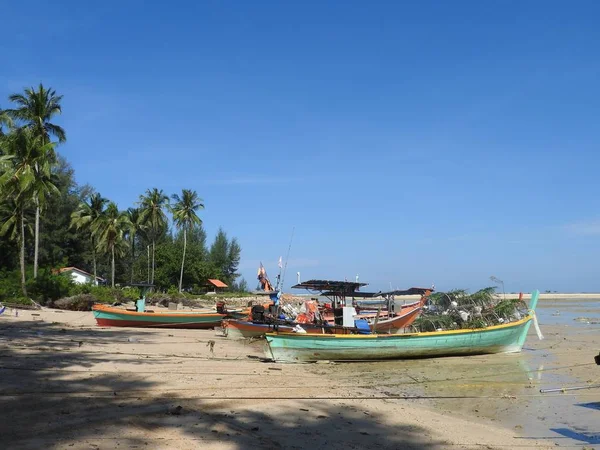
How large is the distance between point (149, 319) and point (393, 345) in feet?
45.6

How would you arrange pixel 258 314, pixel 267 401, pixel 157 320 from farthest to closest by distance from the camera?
1. pixel 157 320
2. pixel 258 314
3. pixel 267 401

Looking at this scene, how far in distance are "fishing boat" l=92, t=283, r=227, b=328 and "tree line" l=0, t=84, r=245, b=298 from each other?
32.7 ft

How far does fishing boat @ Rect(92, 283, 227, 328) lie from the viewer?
84.3ft

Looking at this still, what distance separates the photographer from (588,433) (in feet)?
30.7

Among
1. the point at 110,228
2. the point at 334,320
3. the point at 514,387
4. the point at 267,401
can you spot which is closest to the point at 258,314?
the point at 334,320

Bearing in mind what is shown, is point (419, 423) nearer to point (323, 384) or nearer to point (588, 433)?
point (588, 433)

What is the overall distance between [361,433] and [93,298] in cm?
3056

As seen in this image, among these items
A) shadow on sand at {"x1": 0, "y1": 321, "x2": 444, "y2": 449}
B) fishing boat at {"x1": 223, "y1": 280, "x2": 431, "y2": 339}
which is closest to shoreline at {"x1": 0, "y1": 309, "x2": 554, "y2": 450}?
shadow on sand at {"x1": 0, "y1": 321, "x2": 444, "y2": 449}

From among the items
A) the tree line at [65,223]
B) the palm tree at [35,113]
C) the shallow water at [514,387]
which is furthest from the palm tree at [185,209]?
the shallow water at [514,387]

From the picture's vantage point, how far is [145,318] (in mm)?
26453

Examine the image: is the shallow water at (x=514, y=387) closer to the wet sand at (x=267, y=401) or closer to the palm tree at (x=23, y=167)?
the wet sand at (x=267, y=401)

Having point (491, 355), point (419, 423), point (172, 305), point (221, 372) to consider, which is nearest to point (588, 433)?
point (419, 423)

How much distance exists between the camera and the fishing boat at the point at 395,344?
1636 centimetres

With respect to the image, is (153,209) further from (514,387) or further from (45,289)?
(514,387)
